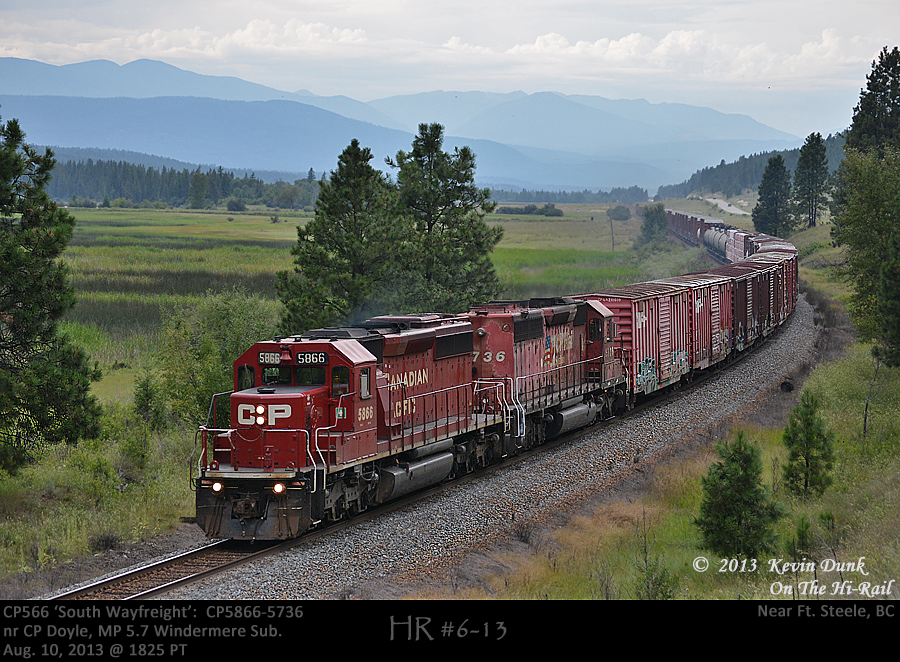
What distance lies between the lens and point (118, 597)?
1161cm

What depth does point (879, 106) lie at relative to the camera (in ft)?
206

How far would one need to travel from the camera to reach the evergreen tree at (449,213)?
3409 cm

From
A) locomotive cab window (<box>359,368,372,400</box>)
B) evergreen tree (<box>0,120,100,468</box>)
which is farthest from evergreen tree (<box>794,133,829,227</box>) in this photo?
evergreen tree (<box>0,120,100,468</box>)

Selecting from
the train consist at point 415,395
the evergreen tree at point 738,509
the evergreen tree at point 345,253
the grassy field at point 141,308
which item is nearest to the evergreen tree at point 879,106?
the grassy field at point 141,308

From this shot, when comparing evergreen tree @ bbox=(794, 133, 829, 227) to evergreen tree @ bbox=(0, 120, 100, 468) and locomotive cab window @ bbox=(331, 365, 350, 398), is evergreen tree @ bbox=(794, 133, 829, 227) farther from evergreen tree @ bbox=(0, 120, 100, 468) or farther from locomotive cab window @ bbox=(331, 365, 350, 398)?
evergreen tree @ bbox=(0, 120, 100, 468)

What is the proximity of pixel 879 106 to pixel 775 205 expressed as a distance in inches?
1607

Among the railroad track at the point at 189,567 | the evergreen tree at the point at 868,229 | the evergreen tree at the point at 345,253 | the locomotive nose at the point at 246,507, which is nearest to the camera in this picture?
the railroad track at the point at 189,567

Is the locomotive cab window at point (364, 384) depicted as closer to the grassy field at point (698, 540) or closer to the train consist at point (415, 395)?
the train consist at point (415, 395)

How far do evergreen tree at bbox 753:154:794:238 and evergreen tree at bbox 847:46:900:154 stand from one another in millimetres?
35711

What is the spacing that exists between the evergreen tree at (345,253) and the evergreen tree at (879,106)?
153ft

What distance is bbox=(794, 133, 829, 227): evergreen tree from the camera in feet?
317

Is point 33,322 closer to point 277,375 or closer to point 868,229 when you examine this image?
point 277,375

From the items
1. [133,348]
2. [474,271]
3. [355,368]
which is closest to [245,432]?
[355,368]
